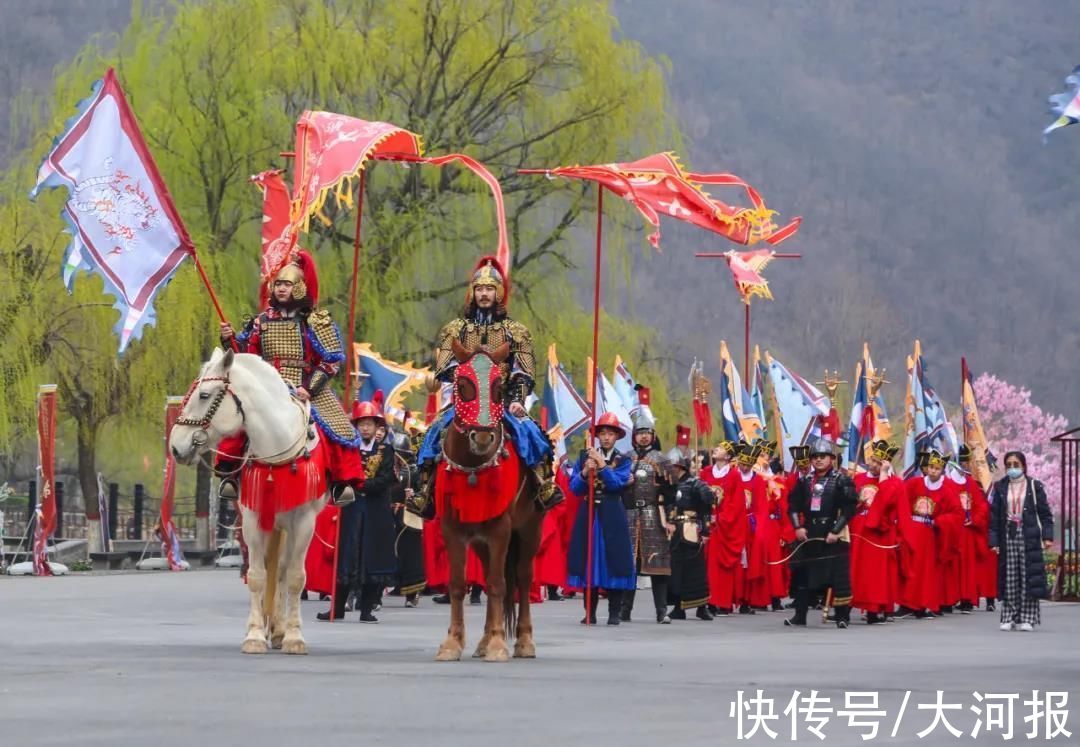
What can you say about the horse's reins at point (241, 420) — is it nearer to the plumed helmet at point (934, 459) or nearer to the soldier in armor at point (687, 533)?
the soldier in armor at point (687, 533)

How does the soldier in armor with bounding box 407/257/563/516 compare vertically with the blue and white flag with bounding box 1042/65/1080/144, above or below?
below

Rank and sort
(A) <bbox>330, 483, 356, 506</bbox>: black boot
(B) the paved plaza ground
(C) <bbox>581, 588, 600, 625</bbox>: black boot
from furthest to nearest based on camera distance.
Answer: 1. (C) <bbox>581, 588, 600, 625</bbox>: black boot
2. (A) <bbox>330, 483, 356, 506</bbox>: black boot
3. (B) the paved plaza ground

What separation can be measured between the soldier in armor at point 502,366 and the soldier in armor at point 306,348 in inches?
26.6

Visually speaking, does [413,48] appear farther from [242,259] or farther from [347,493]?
[347,493]

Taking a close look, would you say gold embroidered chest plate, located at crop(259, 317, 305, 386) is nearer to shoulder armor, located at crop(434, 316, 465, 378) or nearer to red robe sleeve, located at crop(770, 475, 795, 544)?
shoulder armor, located at crop(434, 316, 465, 378)

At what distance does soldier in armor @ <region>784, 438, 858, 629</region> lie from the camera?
67.9 feet

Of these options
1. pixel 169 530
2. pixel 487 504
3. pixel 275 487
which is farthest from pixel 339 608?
pixel 169 530

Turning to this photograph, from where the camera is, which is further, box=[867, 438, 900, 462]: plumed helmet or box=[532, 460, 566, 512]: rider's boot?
box=[867, 438, 900, 462]: plumed helmet

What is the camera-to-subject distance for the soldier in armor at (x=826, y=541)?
20.7m

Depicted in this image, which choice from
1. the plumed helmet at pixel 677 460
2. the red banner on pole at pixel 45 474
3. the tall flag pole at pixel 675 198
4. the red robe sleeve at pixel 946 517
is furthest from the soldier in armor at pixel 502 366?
the red banner on pole at pixel 45 474

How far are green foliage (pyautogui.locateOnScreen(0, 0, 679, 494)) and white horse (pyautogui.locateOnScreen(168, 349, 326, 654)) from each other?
17.9m

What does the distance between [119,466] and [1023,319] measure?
7073 centimetres

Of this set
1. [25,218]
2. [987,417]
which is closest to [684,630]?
[25,218]

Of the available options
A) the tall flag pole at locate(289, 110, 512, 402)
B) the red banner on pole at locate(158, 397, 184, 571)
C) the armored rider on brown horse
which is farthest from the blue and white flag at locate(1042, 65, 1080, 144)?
the red banner on pole at locate(158, 397, 184, 571)
